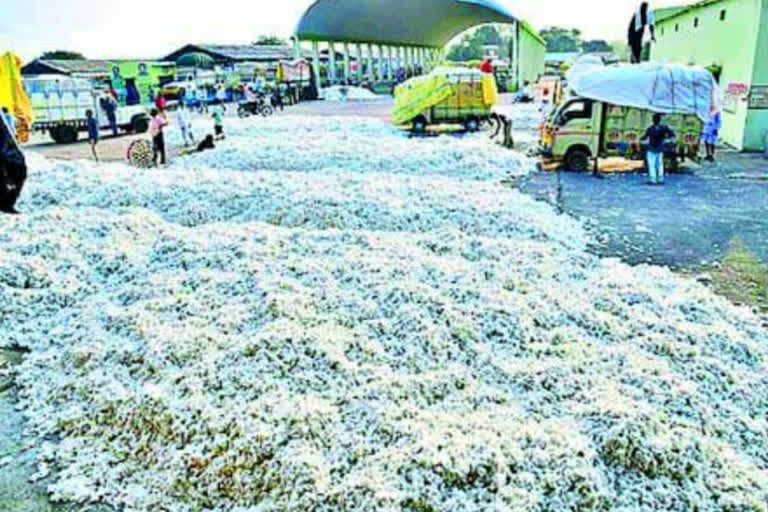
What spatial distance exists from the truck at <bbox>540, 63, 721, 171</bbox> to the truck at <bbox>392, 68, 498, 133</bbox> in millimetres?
6802

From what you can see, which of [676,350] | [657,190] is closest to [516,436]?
[676,350]

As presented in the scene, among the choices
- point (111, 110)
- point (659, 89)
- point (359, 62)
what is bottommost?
point (111, 110)

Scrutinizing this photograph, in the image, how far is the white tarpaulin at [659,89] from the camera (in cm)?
1322

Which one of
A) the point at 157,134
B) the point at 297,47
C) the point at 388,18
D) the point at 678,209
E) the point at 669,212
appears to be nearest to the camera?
the point at 669,212

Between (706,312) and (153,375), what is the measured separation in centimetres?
465

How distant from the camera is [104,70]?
120ft

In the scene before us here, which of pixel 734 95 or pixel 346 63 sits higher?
pixel 346 63

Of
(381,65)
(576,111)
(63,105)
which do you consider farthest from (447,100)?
(381,65)

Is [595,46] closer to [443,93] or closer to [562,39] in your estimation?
[562,39]

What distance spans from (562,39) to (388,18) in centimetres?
4293

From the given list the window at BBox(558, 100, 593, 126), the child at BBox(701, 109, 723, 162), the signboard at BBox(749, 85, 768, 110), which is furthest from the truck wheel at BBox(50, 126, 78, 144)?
the signboard at BBox(749, 85, 768, 110)

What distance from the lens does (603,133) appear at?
13.9 m

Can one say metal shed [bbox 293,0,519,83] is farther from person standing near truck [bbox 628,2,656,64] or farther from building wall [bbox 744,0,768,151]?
building wall [bbox 744,0,768,151]

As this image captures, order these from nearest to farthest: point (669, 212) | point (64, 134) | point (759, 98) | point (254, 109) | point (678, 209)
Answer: point (669, 212)
point (678, 209)
point (759, 98)
point (64, 134)
point (254, 109)
